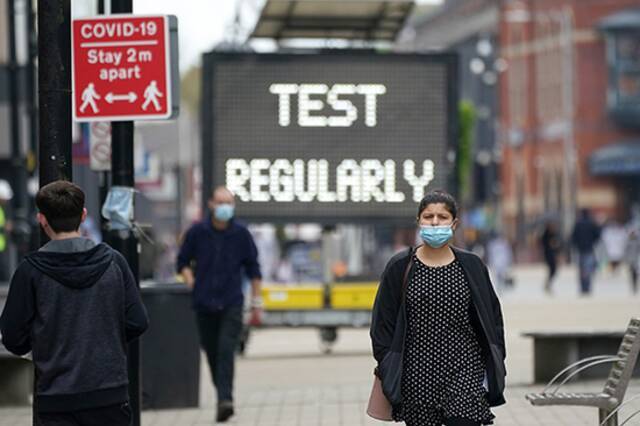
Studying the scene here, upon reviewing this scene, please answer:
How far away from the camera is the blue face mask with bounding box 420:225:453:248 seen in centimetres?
895

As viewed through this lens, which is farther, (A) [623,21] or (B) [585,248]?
(A) [623,21]

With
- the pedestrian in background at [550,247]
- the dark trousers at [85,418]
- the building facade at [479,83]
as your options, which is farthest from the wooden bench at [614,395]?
the building facade at [479,83]

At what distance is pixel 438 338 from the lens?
8906mm

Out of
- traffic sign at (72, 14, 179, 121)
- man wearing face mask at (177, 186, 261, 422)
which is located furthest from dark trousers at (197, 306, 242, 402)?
traffic sign at (72, 14, 179, 121)

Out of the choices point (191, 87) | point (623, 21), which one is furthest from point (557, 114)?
point (191, 87)

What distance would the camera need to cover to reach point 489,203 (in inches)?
4021

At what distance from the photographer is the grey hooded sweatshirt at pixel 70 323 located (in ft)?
26.1

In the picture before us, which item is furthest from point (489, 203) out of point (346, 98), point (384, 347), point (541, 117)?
point (384, 347)

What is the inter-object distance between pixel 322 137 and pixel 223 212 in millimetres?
5818

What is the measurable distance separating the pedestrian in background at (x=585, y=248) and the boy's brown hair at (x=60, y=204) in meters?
33.4

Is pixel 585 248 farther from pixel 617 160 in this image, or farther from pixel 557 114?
pixel 557 114

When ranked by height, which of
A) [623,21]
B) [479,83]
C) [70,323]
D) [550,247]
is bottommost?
[550,247]

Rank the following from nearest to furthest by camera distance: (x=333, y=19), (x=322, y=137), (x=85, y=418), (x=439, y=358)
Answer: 1. (x=85, y=418)
2. (x=439, y=358)
3. (x=322, y=137)
4. (x=333, y=19)

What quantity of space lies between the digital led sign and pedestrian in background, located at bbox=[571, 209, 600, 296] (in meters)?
20.7
